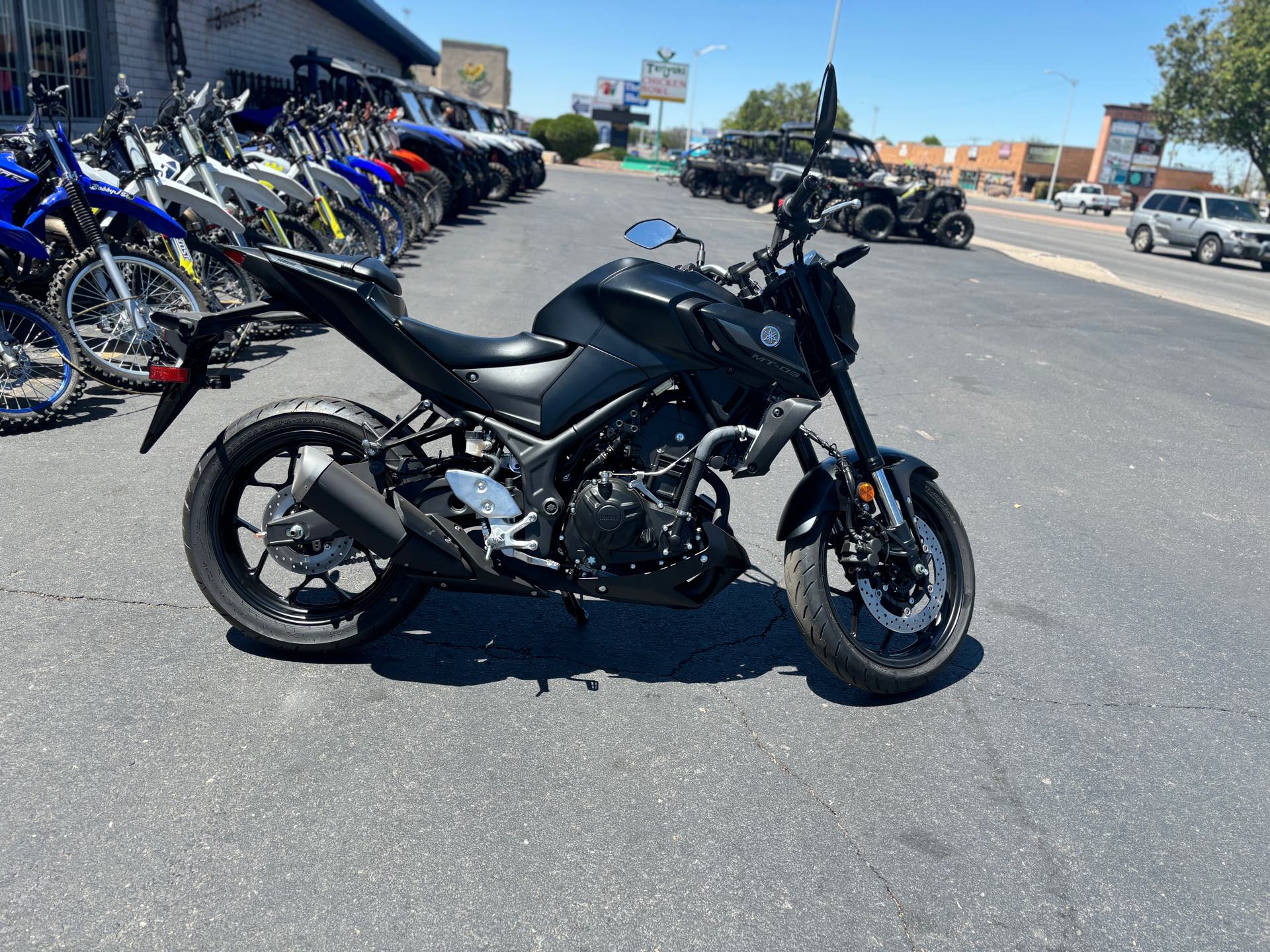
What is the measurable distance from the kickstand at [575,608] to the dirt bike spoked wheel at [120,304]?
11.4 feet

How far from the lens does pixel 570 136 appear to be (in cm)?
5409

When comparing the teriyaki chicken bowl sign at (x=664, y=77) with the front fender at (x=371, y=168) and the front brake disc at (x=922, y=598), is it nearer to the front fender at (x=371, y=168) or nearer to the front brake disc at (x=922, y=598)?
the front fender at (x=371, y=168)

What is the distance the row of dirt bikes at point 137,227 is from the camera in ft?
17.2

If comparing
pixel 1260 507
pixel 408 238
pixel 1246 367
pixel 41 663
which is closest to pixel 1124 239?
pixel 1246 367

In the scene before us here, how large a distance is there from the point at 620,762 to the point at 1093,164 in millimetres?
86648

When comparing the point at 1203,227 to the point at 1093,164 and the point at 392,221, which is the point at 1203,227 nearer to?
the point at 392,221

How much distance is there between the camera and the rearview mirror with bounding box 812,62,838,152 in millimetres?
2746

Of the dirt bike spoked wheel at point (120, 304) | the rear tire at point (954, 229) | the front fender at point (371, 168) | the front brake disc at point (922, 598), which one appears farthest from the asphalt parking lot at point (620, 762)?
the rear tire at point (954, 229)

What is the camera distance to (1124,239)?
29.8 metres

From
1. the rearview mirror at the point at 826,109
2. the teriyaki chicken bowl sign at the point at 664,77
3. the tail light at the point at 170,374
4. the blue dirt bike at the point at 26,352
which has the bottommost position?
the blue dirt bike at the point at 26,352

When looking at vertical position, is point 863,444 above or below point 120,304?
above

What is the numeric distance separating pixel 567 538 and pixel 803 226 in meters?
1.27

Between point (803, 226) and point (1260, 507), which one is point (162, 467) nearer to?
point (803, 226)

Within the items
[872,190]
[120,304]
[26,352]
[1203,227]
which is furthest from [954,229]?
[26,352]
